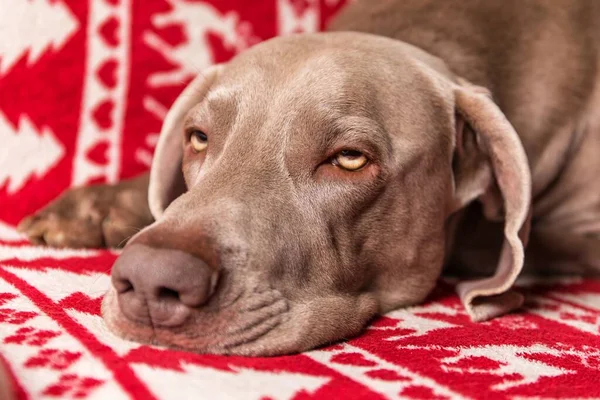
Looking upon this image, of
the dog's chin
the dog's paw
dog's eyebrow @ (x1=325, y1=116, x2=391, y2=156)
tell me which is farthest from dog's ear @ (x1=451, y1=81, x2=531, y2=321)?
the dog's paw

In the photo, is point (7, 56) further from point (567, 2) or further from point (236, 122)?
point (567, 2)

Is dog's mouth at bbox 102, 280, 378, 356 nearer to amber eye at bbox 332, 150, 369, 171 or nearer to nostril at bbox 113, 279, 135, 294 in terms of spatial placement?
nostril at bbox 113, 279, 135, 294

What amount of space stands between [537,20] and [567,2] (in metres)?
0.20

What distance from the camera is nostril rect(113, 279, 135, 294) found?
1.73m

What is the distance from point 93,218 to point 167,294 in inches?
51.7

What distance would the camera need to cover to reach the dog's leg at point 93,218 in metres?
2.83

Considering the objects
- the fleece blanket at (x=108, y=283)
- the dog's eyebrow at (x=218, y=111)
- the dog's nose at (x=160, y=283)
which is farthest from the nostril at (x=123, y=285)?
the dog's eyebrow at (x=218, y=111)

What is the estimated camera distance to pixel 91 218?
2.91 meters

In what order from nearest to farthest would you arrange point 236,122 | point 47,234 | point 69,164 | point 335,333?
1. point 335,333
2. point 236,122
3. point 47,234
4. point 69,164

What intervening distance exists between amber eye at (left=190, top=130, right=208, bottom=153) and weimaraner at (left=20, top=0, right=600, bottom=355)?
0.05ft

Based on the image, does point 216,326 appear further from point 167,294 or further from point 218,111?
point 218,111

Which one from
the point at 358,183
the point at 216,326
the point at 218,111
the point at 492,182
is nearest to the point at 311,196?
the point at 358,183

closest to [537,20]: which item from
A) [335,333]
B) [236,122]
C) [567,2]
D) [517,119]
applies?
[567,2]

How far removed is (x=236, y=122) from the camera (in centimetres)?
221
